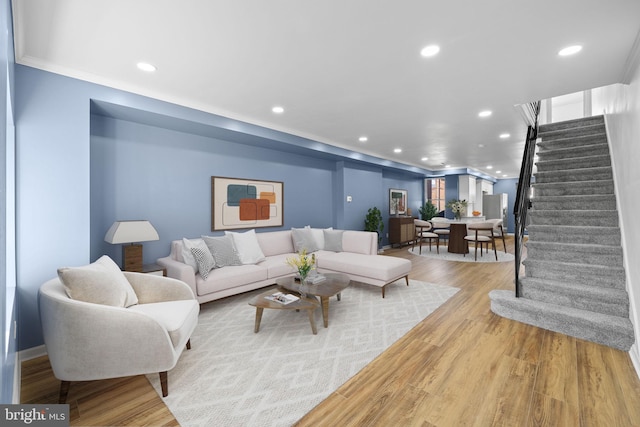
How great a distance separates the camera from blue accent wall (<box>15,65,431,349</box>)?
240cm

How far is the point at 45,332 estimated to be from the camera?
1.79 meters

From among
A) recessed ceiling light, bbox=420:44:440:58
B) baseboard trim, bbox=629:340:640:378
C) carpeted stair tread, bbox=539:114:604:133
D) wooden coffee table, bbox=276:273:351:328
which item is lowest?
baseboard trim, bbox=629:340:640:378

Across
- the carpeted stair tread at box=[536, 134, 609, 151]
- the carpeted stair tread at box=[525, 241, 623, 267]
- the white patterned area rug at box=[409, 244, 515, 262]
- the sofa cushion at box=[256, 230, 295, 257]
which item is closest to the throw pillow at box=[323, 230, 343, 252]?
the sofa cushion at box=[256, 230, 295, 257]

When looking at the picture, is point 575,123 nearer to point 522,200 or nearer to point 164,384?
point 522,200

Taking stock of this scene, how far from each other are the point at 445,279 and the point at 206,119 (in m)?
4.51

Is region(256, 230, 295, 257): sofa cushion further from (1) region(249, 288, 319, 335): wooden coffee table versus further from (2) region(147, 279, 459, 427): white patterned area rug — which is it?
(1) region(249, 288, 319, 335): wooden coffee table

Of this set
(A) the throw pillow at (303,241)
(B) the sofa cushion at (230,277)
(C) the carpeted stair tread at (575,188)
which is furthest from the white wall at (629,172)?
(A) the throw pillow at (303,241)

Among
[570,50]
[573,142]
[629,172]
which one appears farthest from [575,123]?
[570,50]

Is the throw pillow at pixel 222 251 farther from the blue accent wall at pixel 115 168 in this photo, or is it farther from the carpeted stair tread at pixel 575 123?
the carpeted stair tread at pixel 575 123

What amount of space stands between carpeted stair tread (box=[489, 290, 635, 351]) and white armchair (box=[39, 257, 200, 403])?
134 inches

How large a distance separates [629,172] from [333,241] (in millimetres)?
3708

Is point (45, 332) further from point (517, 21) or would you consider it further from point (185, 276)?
point (517, 21)

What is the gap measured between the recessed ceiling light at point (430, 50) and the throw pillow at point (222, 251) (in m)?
3.16

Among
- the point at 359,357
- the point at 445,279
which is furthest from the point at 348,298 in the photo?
the point at 445,279
